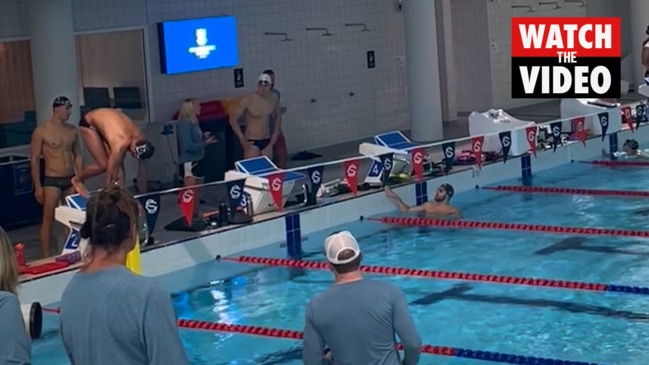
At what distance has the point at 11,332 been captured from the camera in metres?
3.09

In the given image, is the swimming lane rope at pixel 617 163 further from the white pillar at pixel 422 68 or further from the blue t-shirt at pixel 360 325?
the blue t-shirt at pixel 360 325

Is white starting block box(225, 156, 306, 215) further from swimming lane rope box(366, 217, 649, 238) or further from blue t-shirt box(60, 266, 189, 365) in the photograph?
blue t-shirt box(60, 266, 189, 365)

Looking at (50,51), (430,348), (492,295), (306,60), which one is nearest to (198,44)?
(306,60)

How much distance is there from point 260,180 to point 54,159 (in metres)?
2.04

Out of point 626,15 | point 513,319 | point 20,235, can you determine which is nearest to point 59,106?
point 20,235

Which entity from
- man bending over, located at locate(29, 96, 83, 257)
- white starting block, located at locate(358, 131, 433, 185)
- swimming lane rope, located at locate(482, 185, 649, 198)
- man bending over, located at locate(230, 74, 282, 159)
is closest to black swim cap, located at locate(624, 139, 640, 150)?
swimming lane rope, located at locate(482, 185, 649, 198)

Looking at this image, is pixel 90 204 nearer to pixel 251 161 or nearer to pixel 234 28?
pixel 251 161

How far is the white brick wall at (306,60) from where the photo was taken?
14.0 metres

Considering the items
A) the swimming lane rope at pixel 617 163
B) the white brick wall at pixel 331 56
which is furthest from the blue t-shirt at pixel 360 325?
the swimming lane rope at pixel 617 163

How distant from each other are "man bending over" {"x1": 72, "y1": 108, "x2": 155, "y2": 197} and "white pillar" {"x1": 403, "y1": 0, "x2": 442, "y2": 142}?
6.33 metres

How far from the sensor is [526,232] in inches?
431

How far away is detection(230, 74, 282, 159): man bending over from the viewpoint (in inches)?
510

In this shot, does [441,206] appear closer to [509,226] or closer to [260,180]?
[509,226]

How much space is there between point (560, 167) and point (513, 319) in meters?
6.62
